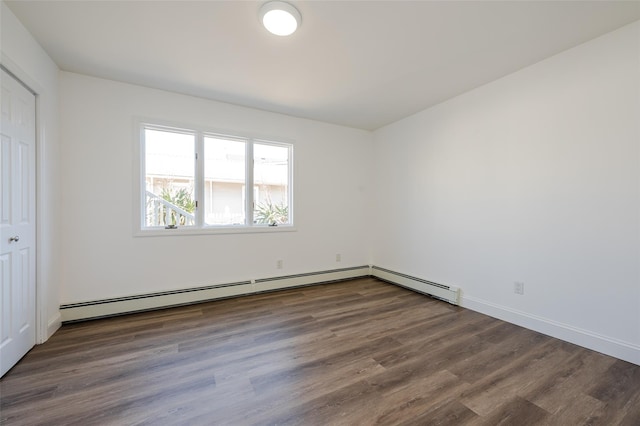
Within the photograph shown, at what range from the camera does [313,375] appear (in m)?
1.85

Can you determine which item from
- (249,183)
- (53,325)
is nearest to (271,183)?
(249,183)

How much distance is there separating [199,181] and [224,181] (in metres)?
0.33

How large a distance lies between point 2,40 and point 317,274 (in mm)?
3898

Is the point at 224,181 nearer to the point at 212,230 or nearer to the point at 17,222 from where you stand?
the point at 212,230

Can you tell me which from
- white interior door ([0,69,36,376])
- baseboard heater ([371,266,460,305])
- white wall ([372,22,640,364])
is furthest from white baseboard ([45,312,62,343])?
white wall ([372,22,640,364])

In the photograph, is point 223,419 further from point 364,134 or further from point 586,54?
point 364,134

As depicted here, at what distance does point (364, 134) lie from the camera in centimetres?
470

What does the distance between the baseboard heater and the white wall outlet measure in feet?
2.03

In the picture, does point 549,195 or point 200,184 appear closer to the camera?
point 549,195

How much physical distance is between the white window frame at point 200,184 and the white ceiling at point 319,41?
48 centimetres

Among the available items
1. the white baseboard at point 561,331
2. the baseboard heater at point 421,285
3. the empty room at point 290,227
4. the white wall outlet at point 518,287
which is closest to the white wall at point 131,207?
the empty room at point 290,227

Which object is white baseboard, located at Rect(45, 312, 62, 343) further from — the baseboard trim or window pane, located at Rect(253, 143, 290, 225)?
window pane, located at Rect(253, 143, 290, 225)

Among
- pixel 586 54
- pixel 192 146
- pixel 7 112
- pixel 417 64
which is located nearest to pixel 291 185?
pixel 192 146

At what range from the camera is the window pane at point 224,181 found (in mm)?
3445
